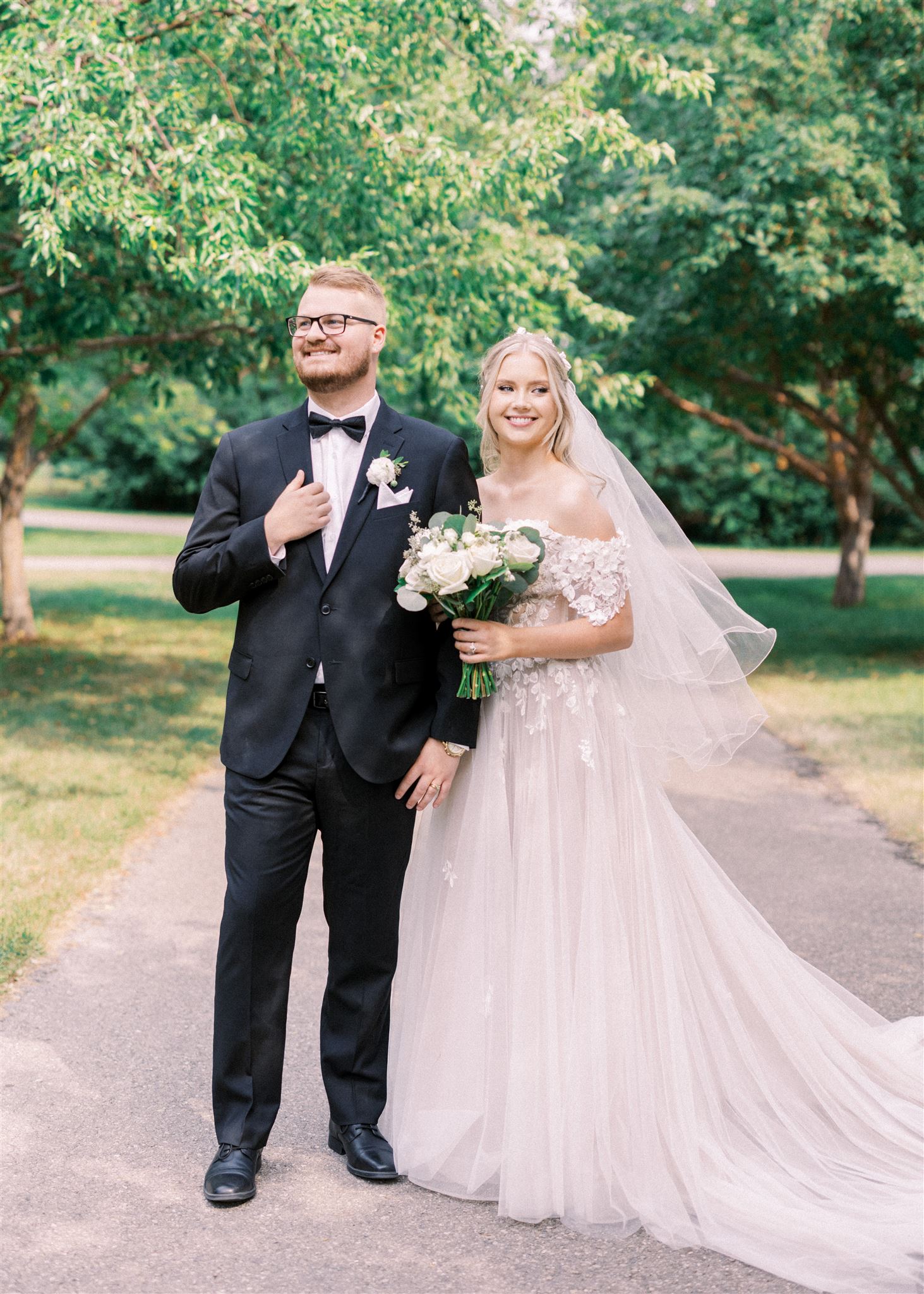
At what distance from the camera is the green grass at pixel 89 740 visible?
649 cm

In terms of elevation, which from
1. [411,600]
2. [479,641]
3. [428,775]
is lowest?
[428,775]

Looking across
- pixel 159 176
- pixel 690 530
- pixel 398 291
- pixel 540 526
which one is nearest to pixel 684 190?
pixel 398 291

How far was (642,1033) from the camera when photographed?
3662mm

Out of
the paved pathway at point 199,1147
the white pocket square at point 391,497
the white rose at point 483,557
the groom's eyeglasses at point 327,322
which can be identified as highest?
the groom's eyeglasses at point 327,322

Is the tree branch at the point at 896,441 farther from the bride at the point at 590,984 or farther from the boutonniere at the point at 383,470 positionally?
the boutonniere at the point at 383,470

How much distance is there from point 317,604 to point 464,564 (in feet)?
1.44

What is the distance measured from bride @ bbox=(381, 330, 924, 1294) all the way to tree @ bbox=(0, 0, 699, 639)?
12.6 ft

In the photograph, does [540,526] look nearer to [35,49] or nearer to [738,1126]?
[738,1126]

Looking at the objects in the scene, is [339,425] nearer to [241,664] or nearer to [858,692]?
[241,664]

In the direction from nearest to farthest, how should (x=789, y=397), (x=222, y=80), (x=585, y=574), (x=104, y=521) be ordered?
(x=585, y=574)
(x=222, y=80)
(x=789, y=397)
(x=104, y=521)

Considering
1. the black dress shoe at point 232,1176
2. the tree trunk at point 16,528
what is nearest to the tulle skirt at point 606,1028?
the black dress shoe at point 232,1176

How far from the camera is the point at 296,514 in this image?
340 cm

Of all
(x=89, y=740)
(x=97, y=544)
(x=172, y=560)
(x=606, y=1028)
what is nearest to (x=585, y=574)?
(x=606, y=1028)

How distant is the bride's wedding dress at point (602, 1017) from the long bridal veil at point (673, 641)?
0.59 feet
